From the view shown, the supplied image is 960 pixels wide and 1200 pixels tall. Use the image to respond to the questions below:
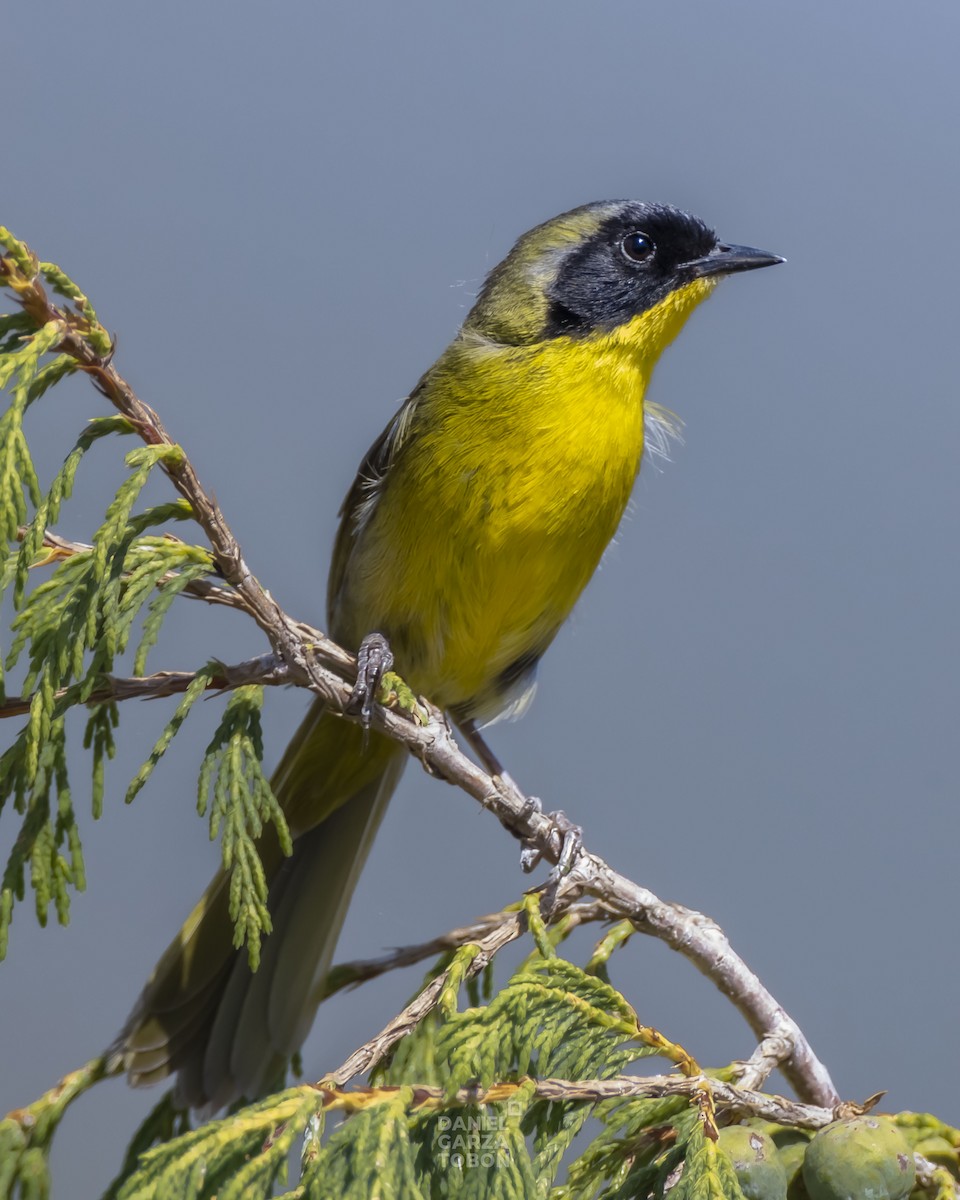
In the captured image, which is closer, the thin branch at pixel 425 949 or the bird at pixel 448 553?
the thin branch at pixel 425 949

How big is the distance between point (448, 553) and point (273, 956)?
79cm

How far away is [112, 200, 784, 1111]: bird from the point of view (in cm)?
203

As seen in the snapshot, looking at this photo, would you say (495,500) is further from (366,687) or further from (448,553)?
(366,687)

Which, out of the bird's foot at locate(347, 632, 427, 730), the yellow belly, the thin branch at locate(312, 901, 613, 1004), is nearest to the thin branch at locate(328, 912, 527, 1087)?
the thin branch at locate(312, 901, 613, 1004)

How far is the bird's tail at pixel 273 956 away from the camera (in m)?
1.98

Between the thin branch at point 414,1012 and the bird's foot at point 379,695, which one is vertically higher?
the bird's foot at point 379,695

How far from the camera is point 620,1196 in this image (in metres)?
1.29

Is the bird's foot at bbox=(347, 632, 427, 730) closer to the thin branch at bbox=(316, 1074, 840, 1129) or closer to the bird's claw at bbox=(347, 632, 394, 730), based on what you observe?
the bird's claw at bbox=(347, 632, 394, 730)

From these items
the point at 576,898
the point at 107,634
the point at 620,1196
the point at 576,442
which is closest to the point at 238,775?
the point at 107,634

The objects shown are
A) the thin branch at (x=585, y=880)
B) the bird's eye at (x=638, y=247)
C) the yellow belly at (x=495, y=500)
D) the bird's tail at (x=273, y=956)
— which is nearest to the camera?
the thin branch at (x=585, y=880)

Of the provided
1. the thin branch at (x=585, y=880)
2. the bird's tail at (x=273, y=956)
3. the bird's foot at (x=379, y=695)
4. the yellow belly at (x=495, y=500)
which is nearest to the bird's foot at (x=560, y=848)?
the thin branch at (x=585, y=880)

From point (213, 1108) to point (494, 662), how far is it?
39.7 inches

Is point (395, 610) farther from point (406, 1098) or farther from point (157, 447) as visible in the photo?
point (406, 1098)

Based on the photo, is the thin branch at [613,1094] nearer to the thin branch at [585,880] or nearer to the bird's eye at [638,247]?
the thin branch at [585,880]
